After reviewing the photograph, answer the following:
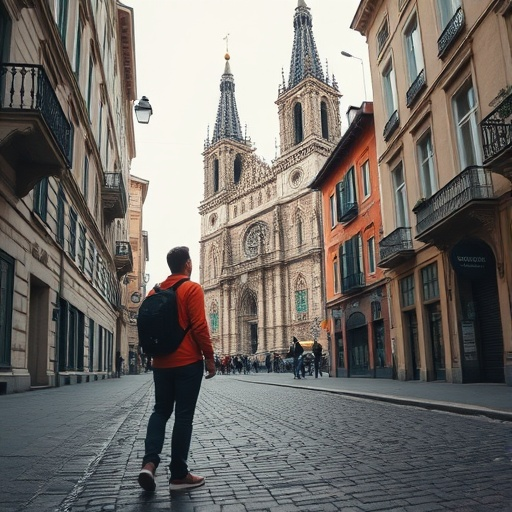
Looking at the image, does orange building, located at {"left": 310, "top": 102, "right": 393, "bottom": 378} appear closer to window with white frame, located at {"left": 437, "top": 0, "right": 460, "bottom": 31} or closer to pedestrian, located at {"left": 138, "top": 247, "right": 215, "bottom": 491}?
window with white frame, located at {"left": 437, "top": 0, "right": 460, "bottom": 31}

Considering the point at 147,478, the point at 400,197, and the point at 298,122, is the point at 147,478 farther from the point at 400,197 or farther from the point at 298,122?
the point at 298,122

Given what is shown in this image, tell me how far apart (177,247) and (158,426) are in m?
1.28

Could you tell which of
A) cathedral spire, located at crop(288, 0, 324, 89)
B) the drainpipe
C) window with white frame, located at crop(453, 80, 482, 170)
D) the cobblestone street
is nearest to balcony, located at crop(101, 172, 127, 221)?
the drainpipe

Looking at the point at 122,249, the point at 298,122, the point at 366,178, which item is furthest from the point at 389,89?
the point at 298,122

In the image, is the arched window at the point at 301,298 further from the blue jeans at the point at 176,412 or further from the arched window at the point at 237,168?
the blue jeans at the point at 176,412

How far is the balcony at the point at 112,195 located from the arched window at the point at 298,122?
140 feet

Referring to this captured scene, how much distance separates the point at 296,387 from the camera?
1691 cm

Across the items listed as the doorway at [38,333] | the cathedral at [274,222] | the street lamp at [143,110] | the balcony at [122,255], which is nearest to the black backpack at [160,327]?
the doorway at [38,333]

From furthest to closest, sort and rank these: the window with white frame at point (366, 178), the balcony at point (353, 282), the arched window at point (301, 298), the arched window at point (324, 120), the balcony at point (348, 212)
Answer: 1. the arched window at point (324, 120)
2. the arched window at point (301, 298)
3. the balcony at point (348, 212)
4. the balcony at point (353, 282)
5. the window with white frame at point (366, 178)

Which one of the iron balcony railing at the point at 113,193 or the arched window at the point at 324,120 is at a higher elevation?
the arched window at the point at 324,120

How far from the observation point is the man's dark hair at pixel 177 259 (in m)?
4.17

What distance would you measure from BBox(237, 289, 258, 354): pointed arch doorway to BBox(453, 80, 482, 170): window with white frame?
181ft

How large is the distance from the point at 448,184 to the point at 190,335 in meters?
11.4

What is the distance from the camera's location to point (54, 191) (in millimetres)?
15031
